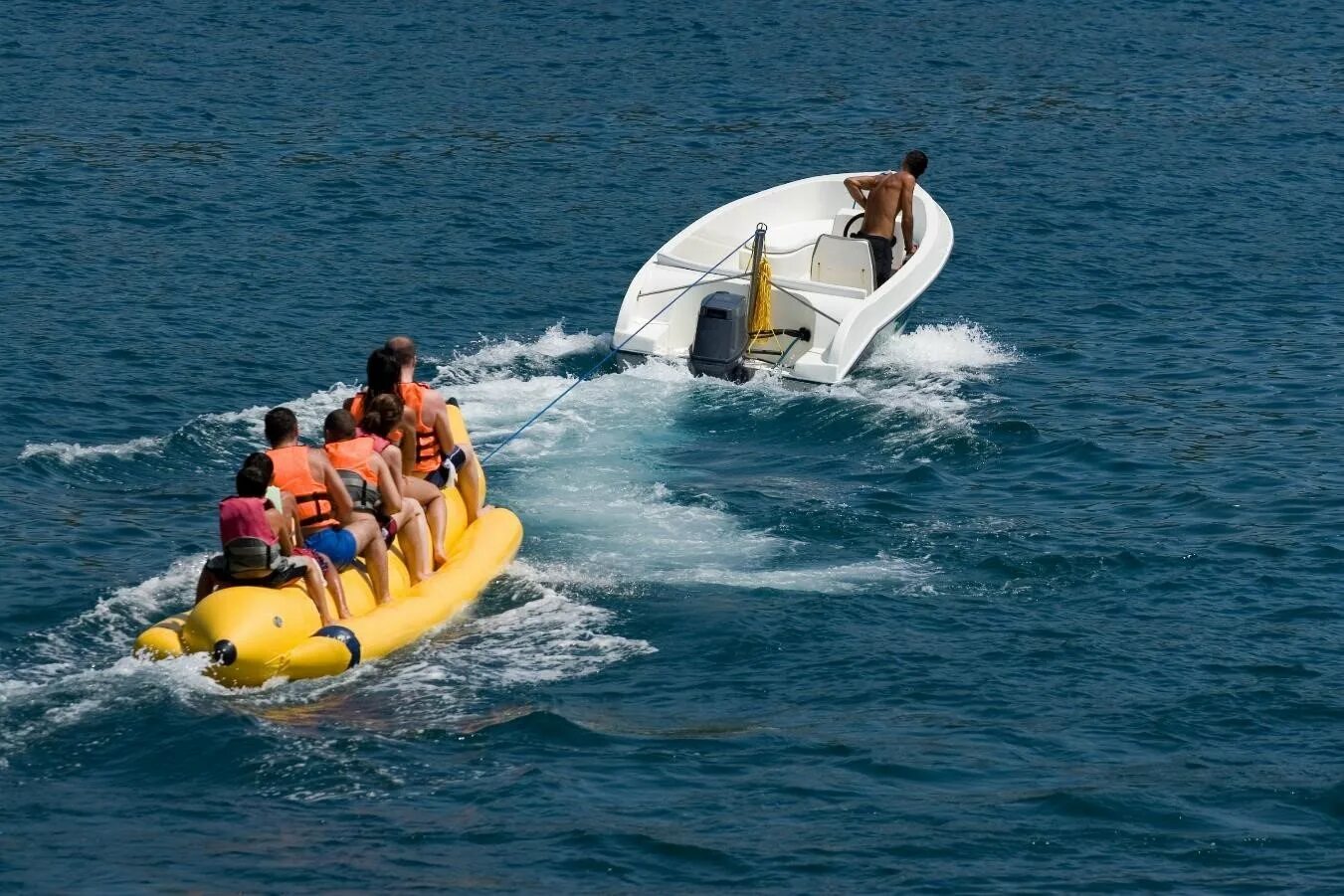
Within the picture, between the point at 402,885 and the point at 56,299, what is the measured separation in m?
12.6

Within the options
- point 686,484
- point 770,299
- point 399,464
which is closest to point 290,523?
point 399,464

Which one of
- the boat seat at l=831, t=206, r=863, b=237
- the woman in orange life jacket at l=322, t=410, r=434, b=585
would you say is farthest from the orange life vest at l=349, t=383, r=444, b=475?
the boat seat at l=831, t=206, r=863, b=237

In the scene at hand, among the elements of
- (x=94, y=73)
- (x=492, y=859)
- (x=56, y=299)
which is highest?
(x=94, y=73)

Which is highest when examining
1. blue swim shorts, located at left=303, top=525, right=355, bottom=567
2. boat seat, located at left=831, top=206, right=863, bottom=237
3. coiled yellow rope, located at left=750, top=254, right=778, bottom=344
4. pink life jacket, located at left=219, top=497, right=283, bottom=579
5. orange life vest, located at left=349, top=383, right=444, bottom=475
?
boat seat, located at left=831, top=206, right=863, bottom=237

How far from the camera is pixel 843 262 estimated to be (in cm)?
1977

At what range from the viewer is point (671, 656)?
12.5 metres

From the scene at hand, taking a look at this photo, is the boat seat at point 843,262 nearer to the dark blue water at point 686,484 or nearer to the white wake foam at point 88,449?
the dark blue water at point 686,484

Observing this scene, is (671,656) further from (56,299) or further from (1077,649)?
(56,299)

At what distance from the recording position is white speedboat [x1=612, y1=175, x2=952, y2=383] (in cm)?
1811

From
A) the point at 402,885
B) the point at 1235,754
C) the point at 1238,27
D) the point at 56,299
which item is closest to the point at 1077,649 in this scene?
the point at 1235,754

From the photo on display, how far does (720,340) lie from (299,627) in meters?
7.33

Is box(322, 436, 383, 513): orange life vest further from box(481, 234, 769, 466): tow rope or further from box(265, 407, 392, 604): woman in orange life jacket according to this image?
box(481, 234, 769, 466): tow rope

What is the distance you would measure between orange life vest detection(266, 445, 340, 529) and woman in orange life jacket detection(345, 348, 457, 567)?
922 mm

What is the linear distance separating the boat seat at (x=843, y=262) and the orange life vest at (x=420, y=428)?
7133 millimetres
